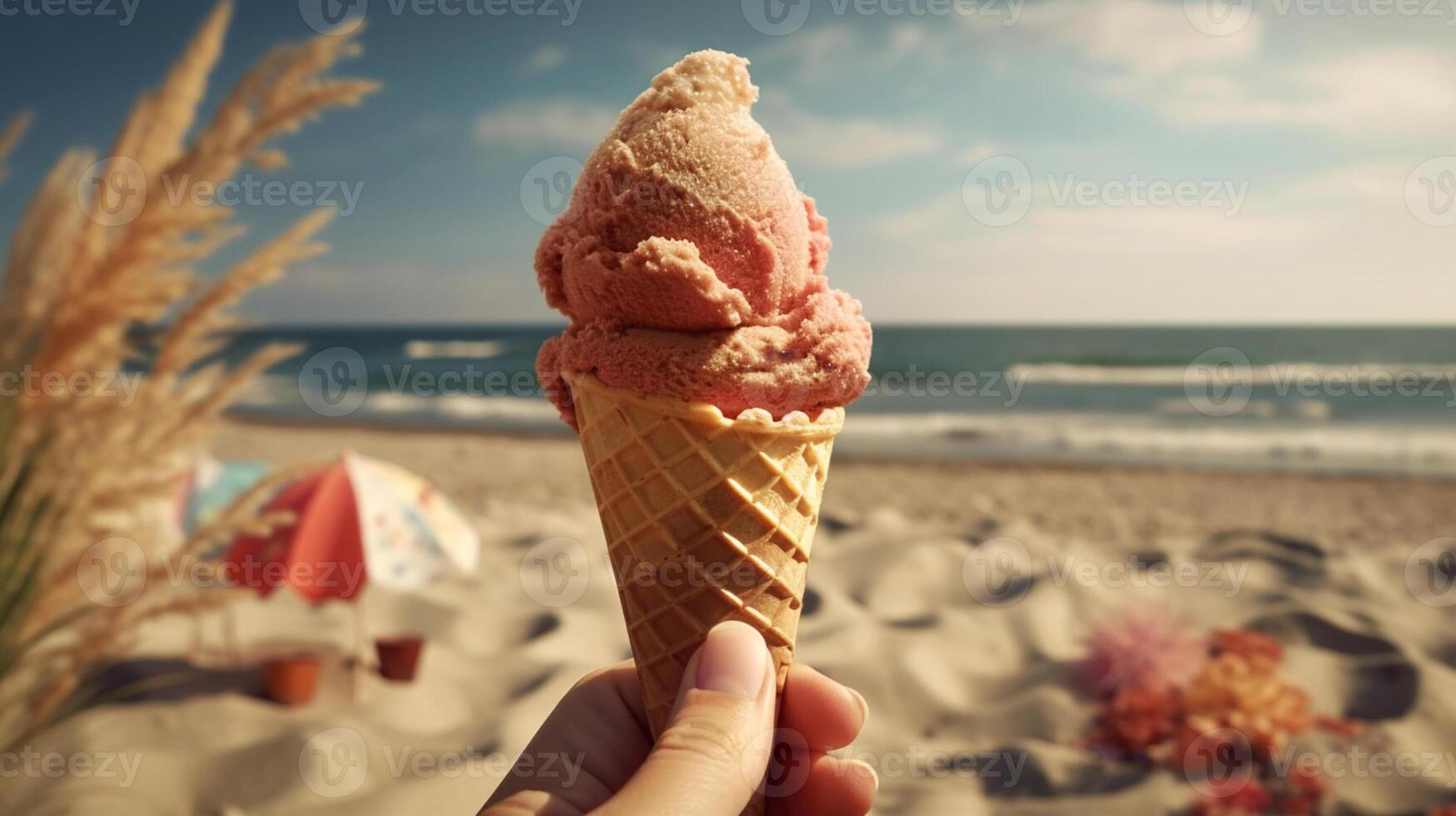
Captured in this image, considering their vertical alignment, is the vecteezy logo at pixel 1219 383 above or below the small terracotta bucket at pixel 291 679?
above

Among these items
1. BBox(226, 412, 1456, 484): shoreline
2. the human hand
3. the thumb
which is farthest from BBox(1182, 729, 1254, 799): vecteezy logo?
BBox(226, 412, 1456, 484): shoreline

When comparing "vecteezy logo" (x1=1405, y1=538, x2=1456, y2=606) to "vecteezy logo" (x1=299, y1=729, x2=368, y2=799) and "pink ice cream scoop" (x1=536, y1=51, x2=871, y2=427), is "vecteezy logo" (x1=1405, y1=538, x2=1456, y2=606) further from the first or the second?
"vecteezy logo" (x1=299, y1=729, x2=368, y2=799)

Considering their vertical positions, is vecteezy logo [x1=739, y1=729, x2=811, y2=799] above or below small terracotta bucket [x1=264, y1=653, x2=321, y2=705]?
above

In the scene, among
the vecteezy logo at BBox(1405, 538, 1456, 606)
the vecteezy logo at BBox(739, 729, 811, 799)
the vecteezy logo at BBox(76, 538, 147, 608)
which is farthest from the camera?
the vecteezy logo at BBox(1405, 538, 1456, 606)

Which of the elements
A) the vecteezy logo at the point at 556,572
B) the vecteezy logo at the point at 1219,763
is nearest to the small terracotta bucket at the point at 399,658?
the vecteezy logo at the point at 556,572

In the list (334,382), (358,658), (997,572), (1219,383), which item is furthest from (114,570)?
(334,382)

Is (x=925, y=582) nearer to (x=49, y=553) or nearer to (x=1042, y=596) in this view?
(x=1042, y=596)

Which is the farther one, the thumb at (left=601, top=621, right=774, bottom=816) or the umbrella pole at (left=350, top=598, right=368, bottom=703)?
the umbrella pole at (left=350, top=598, right=368, bottom=703)

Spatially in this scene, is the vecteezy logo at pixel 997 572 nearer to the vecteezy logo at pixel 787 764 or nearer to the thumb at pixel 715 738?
the vecteezy logo at pixel 787 764
